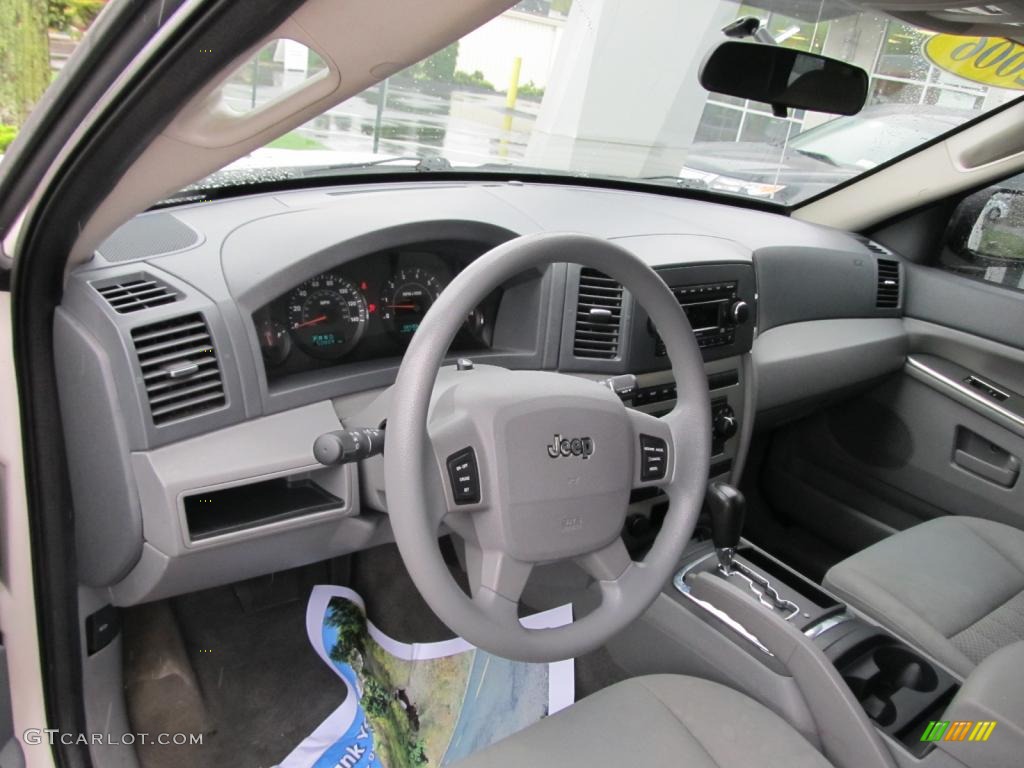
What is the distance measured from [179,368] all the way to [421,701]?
99 centimetres

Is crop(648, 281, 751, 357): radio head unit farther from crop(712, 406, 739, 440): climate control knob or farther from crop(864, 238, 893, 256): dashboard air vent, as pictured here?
crop(864, 238, 893, 256): dashboard air vent

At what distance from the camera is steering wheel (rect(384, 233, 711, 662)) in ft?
3.77

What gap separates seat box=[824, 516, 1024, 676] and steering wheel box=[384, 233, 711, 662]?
75 centimetres

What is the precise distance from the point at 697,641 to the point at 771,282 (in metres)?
1.19

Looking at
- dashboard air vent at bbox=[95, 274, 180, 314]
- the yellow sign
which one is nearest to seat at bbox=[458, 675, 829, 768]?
dashboard air vent at bbox=[95, 274, 180, 314]

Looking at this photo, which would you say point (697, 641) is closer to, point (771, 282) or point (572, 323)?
point (572, 323)

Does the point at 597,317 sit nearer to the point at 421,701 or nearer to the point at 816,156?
the point at 421,701

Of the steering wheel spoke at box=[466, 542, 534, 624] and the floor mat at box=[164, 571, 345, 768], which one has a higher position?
the steering wheel spoke at box=[466, 542, 534, 624]

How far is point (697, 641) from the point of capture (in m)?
1.80

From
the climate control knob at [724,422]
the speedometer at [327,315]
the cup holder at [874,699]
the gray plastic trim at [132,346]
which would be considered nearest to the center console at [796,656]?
the cup holder at [874,699]

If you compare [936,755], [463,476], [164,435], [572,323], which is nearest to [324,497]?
[164,435]

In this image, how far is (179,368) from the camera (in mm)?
1451

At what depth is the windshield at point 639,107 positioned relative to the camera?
1.95 m

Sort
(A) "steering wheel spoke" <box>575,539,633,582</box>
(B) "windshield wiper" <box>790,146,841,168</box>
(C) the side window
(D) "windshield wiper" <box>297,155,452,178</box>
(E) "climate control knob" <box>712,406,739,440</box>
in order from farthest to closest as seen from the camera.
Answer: (B) "windshield wiper" <box>790,146,841,168</box> → (C) the side window → (E) "climate control knob" <box>712,406,739,440</box> → (D) "windshield wiper" <box>297,155,452,178</box> → (A) "steering wheel spoke" <box>575,539,633,582</box>
